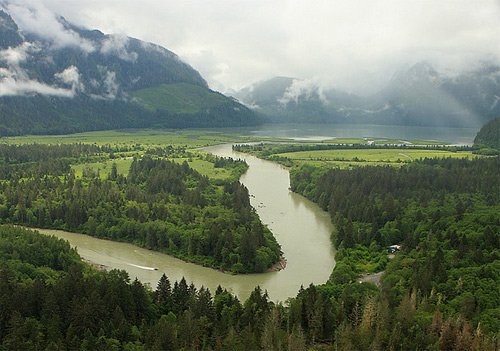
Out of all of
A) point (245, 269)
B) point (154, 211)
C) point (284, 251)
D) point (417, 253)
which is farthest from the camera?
point (154, 211)

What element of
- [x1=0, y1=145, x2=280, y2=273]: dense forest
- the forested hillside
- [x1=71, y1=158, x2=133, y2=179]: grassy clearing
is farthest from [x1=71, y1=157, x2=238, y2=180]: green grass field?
the forested hillside

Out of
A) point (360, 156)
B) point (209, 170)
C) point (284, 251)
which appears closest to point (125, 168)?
point (209, 170)

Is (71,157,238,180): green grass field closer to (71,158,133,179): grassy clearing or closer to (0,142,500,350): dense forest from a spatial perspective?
(71,158,133,179): grassy clearing

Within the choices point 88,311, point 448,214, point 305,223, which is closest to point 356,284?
point 88,311

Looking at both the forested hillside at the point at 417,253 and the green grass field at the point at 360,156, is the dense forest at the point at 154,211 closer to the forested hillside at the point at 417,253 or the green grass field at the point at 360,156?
the forested hillside at the point at 417,253

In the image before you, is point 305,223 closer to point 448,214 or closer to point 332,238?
point 332,238

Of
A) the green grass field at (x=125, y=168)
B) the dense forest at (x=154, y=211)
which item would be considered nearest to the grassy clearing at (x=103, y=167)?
the green grass field at (x=125, y=168)

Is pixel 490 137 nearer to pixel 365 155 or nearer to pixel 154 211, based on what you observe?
pixel 365 155
